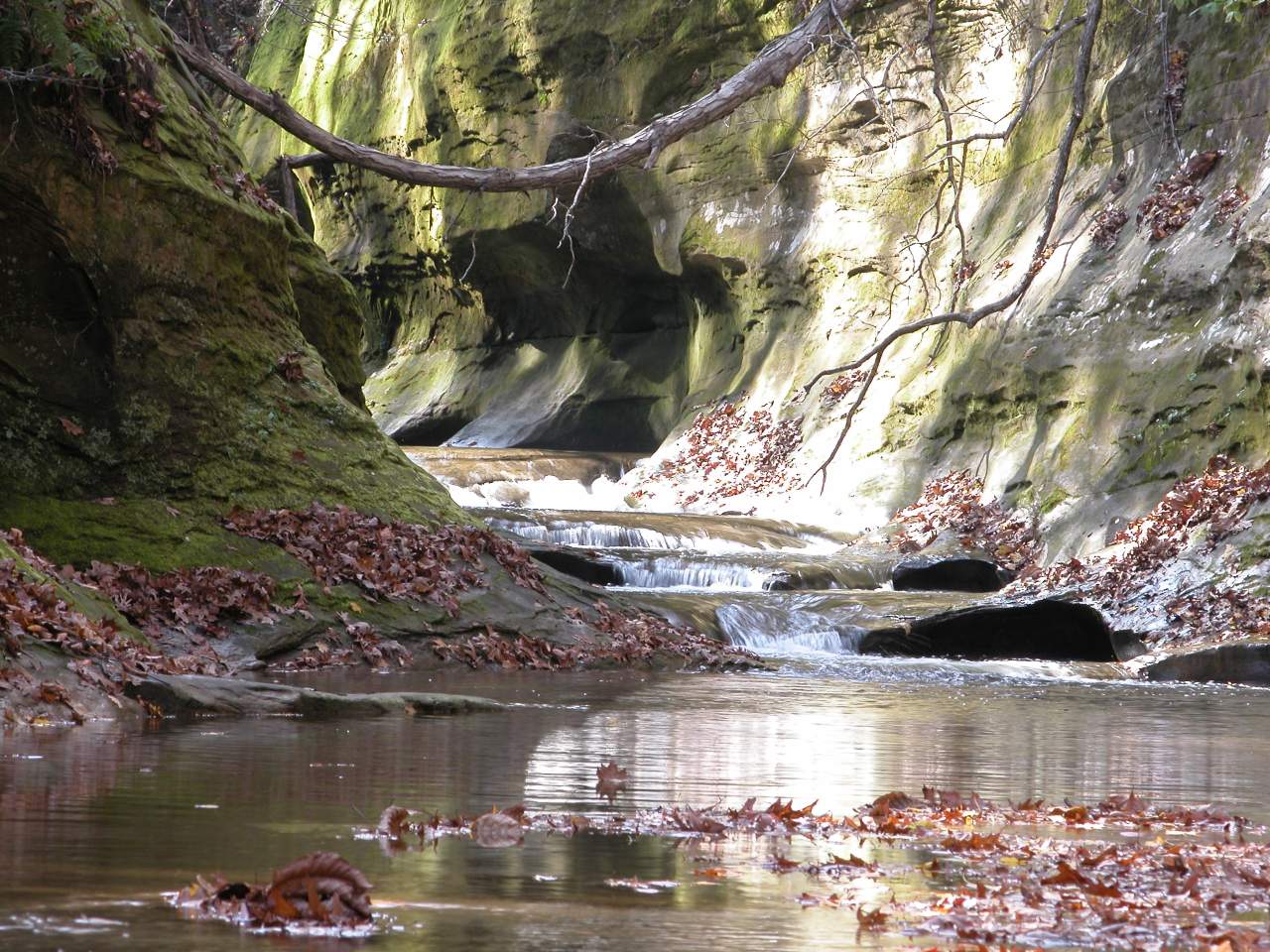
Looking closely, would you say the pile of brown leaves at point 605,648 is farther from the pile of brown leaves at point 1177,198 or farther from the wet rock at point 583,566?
the pile of brown leaves at point 1177,198

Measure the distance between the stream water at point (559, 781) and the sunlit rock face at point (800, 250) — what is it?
691 centimetres

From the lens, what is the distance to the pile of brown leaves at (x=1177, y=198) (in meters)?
17.3

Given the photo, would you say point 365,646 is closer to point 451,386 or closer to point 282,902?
point 282,902

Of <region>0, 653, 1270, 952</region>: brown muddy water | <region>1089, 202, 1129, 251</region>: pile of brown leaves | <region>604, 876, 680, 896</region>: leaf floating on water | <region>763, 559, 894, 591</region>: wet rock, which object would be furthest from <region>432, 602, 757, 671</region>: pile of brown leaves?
<region>1089, 202, 1129, 251</region>: pile of brown leaves

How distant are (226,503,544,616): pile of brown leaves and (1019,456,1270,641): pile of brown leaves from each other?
5393mm

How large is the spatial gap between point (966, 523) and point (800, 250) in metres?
8.14

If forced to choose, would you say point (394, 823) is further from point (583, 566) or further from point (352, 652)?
point (583, 566)

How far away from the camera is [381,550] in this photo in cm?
1004

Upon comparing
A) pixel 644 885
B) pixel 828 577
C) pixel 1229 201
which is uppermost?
pixel 1229 201

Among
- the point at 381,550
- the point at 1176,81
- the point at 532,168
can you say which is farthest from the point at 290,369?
the point at 1176,81

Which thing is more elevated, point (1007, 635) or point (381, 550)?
point (381, 550)

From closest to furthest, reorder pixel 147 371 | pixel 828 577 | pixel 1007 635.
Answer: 1. pixel 147 371
2. pixel 1007 635
3. pixel 828 577

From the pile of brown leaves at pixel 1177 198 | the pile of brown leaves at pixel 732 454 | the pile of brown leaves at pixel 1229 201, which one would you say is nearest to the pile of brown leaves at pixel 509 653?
the pile of brown leaves at pixel 1229 201

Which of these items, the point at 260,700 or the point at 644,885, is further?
the point at 260,700
